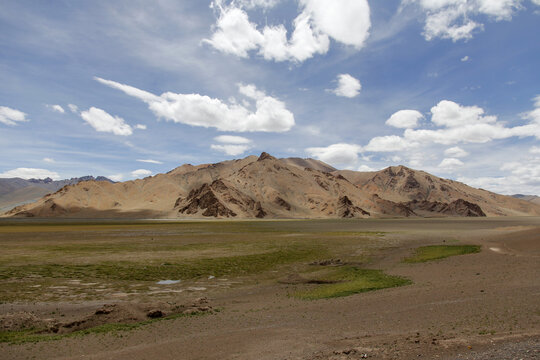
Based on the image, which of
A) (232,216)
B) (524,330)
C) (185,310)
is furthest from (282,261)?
(232,216)

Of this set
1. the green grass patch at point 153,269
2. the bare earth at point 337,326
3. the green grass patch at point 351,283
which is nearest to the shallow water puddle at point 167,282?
the green grass patch at point 153,269

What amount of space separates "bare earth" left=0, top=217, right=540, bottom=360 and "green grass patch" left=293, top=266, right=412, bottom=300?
0.95 meters

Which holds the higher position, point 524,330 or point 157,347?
point 524,330

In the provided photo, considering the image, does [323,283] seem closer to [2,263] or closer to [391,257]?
[391,257]

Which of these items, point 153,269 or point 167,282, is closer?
point 167,282

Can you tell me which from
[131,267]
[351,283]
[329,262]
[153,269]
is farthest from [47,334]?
[329,262]

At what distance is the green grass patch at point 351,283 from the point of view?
60.2 ft

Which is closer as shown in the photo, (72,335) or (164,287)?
(72,335)

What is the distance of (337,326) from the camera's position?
12281 mm

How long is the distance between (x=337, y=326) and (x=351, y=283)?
9.23m

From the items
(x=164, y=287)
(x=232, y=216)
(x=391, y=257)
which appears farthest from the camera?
(x=232, y=216)

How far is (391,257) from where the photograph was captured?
3284 cm

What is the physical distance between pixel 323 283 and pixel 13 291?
1791cm

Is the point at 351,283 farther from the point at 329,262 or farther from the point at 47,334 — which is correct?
the point at 47,334
